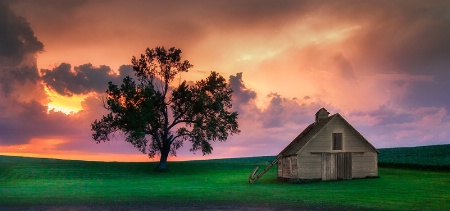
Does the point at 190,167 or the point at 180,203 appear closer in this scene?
the point at 180,203

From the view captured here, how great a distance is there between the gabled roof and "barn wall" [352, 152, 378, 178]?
49.9 inches

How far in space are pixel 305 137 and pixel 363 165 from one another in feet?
23.8

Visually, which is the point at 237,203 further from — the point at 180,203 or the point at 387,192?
the point at 387,192

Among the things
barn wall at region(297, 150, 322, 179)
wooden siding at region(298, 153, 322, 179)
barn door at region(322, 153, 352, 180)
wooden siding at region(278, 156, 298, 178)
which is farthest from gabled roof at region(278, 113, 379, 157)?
barn door at region(322, 153, 352, 180)

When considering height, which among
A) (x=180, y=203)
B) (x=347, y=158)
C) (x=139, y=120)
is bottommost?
(x=180, y=203)

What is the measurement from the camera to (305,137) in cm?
6450

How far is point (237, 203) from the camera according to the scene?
34188mm

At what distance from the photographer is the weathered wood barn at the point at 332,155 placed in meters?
60.0

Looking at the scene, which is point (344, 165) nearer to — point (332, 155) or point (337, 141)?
point (332, 155)

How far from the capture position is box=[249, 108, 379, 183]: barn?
60.0 meters

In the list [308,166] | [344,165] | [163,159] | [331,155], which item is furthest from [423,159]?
[163,159]

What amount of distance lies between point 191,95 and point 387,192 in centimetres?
4252

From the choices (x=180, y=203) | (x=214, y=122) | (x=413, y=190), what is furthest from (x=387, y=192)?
(x=214, y=122)

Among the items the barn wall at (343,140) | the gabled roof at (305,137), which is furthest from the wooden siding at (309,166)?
the gabled roof at (305,137)
